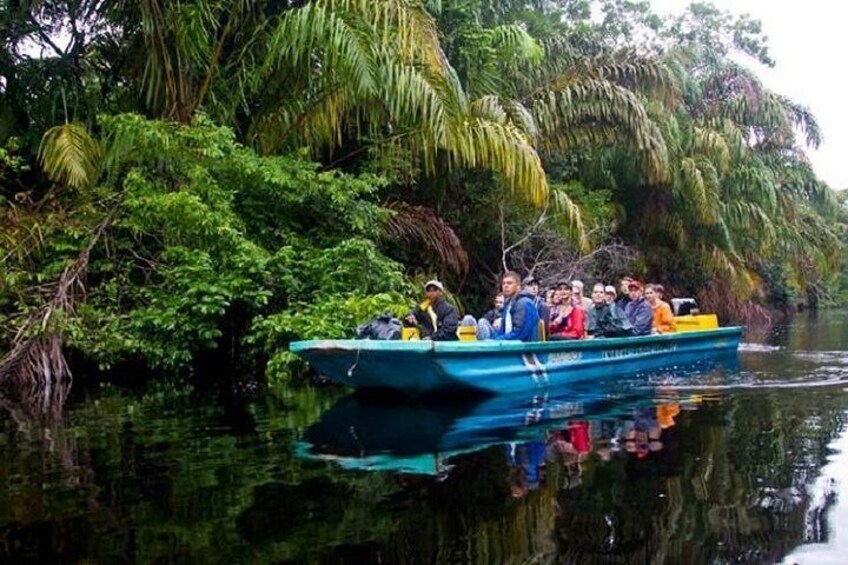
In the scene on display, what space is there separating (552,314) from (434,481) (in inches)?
245

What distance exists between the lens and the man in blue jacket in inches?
366

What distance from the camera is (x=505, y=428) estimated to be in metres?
7.04

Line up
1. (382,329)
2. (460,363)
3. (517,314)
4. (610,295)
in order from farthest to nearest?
(610,295)
(517,314)
(382,329)
(460,363)

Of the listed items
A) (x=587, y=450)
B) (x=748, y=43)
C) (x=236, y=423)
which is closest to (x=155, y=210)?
(x=236, y=423)

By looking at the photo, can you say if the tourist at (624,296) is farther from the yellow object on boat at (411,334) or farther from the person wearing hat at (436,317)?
the yellow object on boat at (411,334)

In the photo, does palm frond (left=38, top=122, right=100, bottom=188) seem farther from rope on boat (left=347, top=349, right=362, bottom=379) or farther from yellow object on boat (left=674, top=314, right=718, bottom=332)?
yellow object on boat (left=674, top=314, right=718, bottom=332)

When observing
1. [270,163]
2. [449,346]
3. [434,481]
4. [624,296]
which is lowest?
[434,481]

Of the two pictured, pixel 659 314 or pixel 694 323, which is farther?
pixel 694 323

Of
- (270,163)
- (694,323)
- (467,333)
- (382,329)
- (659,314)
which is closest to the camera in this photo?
(382,329)

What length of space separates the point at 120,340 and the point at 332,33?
169 inches

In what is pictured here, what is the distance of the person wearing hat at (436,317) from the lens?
9203mm

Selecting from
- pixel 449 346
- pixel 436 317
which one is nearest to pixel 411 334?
pixel 436 317

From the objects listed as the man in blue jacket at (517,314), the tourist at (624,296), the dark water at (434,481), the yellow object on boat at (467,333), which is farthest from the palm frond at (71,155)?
the tourist at (624,296)

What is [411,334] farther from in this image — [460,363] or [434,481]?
[434,481]
